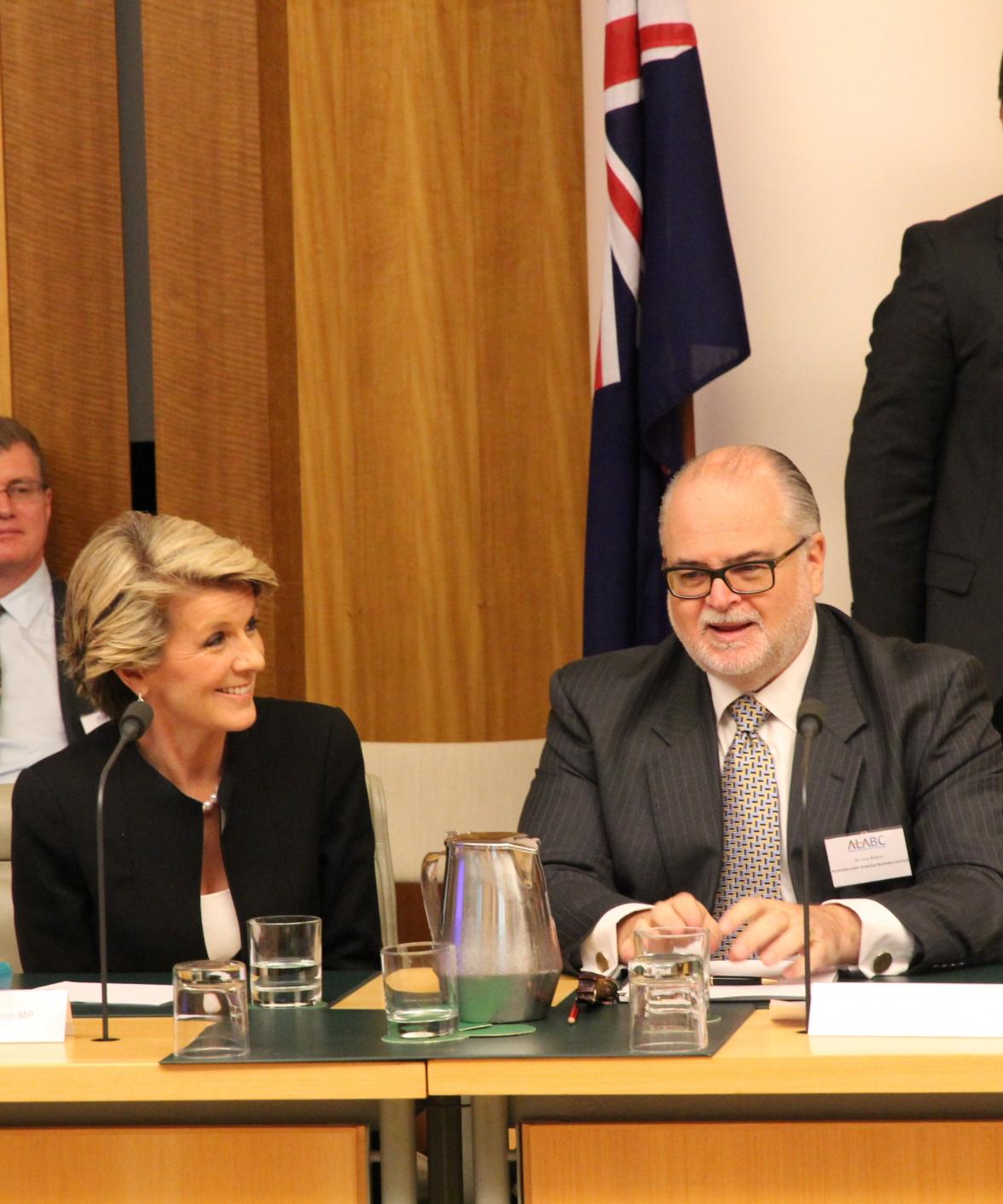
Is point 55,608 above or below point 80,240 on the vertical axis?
below

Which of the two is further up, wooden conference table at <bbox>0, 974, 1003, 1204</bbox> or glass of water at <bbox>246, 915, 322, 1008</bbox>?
glass of water at <bbox>246, 915, 322, 1008</bbox>

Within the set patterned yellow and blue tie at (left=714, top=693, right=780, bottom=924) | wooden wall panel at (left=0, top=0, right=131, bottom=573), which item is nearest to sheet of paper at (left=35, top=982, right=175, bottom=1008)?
patterned yellow and blue tie at (left=714, top=693, right=780, bottom=924)

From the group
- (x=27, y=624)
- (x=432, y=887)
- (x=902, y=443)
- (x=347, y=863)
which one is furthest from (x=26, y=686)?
(x=432, y=887)

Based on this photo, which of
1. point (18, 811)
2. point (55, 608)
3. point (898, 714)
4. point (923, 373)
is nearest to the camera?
point (898, 714)

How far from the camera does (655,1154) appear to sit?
1.70 m

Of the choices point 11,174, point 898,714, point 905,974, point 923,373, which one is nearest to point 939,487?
point 923,373

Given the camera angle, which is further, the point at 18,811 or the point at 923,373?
the point at 923,373

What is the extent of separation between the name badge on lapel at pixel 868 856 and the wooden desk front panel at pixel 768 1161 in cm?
75

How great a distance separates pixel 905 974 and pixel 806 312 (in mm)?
2389

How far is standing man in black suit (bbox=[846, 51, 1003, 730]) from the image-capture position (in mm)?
3275

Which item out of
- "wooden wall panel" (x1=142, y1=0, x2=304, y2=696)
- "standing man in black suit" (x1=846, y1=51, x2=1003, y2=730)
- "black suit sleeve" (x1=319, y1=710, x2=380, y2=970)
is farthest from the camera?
"wooden wall panel" (x1=142, y1=0, x2=304, y2=696)

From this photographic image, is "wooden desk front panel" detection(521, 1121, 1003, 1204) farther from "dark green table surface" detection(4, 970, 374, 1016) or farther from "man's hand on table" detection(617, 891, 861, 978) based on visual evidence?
"dark green table surface" detection(4, 970, 374, 1016)

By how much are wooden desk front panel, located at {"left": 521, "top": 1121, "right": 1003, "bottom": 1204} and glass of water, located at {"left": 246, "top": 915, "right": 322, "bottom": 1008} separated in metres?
0.47

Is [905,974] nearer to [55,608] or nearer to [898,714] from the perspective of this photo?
[898,714]
